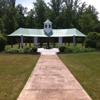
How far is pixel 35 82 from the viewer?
26.9 feet

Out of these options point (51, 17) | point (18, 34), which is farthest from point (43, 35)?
point (51, 17)

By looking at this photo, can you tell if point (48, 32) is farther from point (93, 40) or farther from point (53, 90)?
point (53, 90)

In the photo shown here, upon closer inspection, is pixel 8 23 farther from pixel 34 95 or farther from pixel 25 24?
pixel 34 95

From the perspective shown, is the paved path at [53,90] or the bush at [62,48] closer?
the paved path at [53,90]

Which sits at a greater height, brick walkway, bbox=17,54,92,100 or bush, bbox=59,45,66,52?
brick walkway, bbox=17,54,92,100

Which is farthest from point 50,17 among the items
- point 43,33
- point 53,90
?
point 53,90

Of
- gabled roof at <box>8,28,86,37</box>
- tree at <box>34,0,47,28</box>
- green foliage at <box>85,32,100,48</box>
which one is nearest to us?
green foliage at <box>85,32,100,48</box>

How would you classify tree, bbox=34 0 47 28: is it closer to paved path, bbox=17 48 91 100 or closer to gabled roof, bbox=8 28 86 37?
gabled roof, bbox=8 28 86 37

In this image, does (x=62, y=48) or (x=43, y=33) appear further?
(x=43, y=33)

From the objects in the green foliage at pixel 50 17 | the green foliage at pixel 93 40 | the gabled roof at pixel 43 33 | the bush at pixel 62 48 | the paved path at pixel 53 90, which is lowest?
the bush at pixel 62 48

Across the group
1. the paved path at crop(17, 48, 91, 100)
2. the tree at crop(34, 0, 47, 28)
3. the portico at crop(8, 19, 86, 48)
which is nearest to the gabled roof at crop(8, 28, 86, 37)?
the portico at crop(8, 19, 86, 48)

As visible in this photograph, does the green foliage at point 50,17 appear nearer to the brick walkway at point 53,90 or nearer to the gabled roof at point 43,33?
the gabled roof at point 43,33

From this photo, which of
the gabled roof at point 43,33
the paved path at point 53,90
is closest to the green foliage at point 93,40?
the gabled roof at point 43,33

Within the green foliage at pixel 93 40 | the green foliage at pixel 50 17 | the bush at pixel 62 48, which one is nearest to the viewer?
the bush at pixel 62 48
